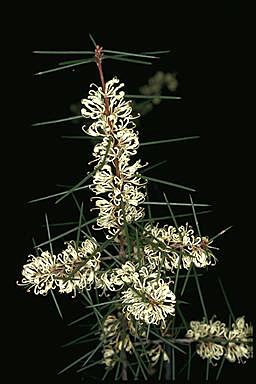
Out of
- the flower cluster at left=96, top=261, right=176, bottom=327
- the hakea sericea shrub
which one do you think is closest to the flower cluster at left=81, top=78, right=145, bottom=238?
the hakea sericea shrub

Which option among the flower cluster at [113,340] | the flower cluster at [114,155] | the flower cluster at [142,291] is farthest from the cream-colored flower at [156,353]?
the flower cluster at [114,155]

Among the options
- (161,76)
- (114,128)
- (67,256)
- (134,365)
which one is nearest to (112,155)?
(114,128)

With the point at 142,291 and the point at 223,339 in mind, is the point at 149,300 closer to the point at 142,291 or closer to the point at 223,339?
the point at 142,291

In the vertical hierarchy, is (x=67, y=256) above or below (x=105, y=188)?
below

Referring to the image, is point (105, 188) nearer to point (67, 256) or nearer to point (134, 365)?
point (67, 256)

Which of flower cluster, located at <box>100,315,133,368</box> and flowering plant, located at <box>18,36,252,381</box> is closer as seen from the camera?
flowering plant, located at <box>18,36,252,381</box>

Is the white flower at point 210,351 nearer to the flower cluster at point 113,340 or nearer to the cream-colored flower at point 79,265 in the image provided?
the flower cluster at point 113,340

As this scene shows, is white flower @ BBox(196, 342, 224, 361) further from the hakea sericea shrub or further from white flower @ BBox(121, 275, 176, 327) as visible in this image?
white flower @ BBox(121, 275, 176, 327)
